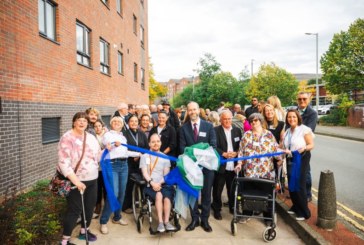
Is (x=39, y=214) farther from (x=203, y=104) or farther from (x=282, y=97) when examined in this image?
(x=203, y=104)

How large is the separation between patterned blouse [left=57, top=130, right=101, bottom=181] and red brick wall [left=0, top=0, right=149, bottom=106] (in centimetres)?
310

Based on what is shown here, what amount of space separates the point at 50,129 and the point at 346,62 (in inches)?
1047

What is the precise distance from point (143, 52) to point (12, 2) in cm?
1792

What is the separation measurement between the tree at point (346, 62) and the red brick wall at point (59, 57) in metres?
21.1

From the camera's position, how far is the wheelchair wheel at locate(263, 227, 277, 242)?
167 inches

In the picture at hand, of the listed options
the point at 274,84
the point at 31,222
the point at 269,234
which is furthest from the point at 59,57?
the point at 274,84

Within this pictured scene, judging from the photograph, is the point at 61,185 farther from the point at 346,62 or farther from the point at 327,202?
the point at 346,62

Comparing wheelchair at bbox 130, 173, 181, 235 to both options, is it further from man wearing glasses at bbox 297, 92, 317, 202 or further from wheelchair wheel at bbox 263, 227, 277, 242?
man wearing glasses at bbox 297, 92, 317, 202

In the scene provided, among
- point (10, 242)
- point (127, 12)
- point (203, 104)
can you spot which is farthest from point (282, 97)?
point (10, 242)

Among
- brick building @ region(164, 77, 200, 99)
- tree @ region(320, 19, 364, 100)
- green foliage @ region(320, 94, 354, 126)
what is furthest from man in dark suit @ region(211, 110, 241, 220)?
brick building @ region(164, 77, 200, 99)

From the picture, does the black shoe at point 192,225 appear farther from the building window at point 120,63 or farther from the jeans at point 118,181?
the building window at point 120,63

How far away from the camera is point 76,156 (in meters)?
3.81

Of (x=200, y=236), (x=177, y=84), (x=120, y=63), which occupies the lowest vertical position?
(x=200, y=236)

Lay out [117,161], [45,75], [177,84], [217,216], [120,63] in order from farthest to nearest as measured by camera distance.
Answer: [177,84] → [120,63] → [45,75] → [217,216] → [117,161]
